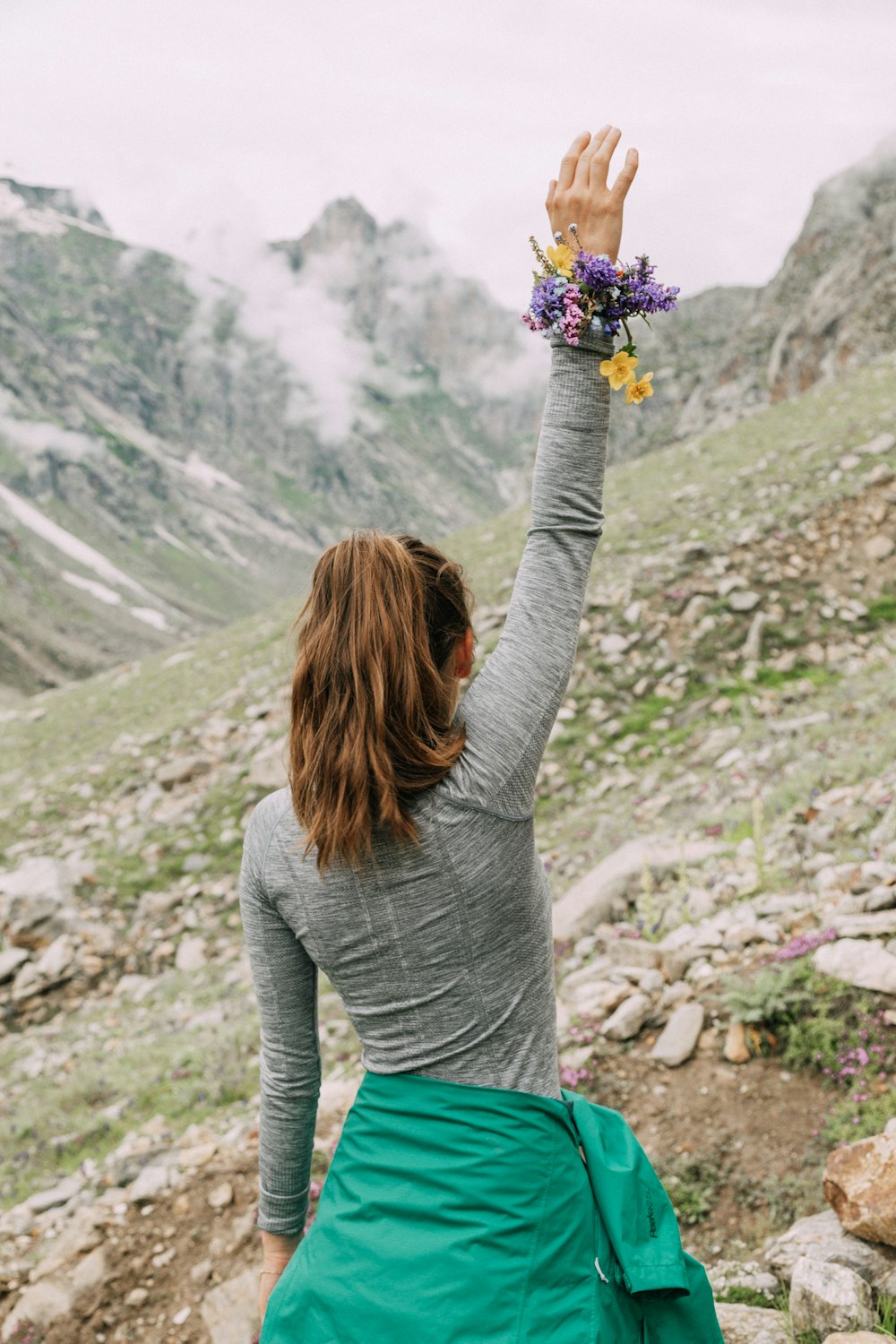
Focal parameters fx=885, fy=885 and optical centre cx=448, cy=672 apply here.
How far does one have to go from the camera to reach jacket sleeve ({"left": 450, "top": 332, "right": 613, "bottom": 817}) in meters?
2.03

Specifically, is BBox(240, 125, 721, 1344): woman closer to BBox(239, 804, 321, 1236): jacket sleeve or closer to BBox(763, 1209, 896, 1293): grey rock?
BBox(239, 804, 321, 1236): jacket sleeve

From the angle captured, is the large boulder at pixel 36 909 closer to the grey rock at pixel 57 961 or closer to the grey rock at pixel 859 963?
the grey rock at pixel 57 961

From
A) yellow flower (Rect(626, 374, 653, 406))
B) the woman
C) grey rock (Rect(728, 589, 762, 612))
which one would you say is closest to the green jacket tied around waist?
the woman

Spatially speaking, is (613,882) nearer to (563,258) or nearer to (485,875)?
(485,875)

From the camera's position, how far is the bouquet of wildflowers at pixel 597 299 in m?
2.09

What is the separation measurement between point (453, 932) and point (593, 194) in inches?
A: 71.3

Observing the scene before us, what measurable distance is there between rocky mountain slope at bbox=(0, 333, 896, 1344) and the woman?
1.89 meters

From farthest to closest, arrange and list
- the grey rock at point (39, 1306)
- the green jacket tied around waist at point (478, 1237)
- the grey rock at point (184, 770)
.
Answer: the grey rock at point (184, 770) < the grey rock at point (39, 1306) < the green jacket tied around waist at point (478, 1237)

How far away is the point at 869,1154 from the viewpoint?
12.0ft

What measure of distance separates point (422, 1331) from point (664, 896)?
18.0 ft

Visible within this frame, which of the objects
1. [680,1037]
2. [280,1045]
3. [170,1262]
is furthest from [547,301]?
[170,1262]

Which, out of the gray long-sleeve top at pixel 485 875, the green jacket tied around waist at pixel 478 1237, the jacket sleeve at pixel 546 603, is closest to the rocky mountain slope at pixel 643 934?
the green jacket tied around waist at pixel 478 1237

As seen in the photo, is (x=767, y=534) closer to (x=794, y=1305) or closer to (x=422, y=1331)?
(x=794, y=1305)

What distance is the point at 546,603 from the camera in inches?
82.8
